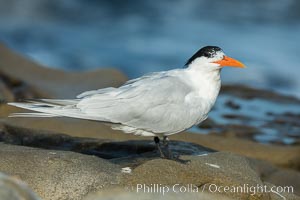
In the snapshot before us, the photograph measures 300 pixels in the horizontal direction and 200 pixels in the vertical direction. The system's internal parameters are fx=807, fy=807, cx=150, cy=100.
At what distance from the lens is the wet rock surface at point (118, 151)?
4473mm

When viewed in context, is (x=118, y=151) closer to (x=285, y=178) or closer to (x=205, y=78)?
(x=205, y=78)

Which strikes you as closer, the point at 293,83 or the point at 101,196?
the point at 101,196

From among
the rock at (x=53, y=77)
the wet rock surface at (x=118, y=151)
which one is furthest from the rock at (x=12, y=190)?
the rock at (x=53, y=77)

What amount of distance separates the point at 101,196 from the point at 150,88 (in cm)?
168

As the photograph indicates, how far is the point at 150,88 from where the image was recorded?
17.2 feet

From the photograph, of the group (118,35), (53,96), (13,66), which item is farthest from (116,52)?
(53,96)

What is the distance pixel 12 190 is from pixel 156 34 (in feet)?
38.7

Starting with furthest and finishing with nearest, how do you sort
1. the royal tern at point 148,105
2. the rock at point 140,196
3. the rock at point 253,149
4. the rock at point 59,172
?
the rock at point 253,149, the royal tern at point 148,105, the rock at point 59,172, the rock at point 140,196

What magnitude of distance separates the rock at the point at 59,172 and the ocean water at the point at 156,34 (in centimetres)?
752

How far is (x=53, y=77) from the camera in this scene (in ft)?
33.3

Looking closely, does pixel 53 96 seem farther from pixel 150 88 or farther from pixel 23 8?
pixel 23 8

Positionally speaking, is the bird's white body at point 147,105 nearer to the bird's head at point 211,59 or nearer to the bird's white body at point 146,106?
the bird's white body at point 146,106

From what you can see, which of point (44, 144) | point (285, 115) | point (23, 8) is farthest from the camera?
point (23, 8)

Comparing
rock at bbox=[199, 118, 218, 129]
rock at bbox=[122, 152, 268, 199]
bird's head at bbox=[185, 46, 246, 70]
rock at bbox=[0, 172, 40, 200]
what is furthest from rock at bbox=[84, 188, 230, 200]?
rock at bbox=[199, 118, 218, 129]
